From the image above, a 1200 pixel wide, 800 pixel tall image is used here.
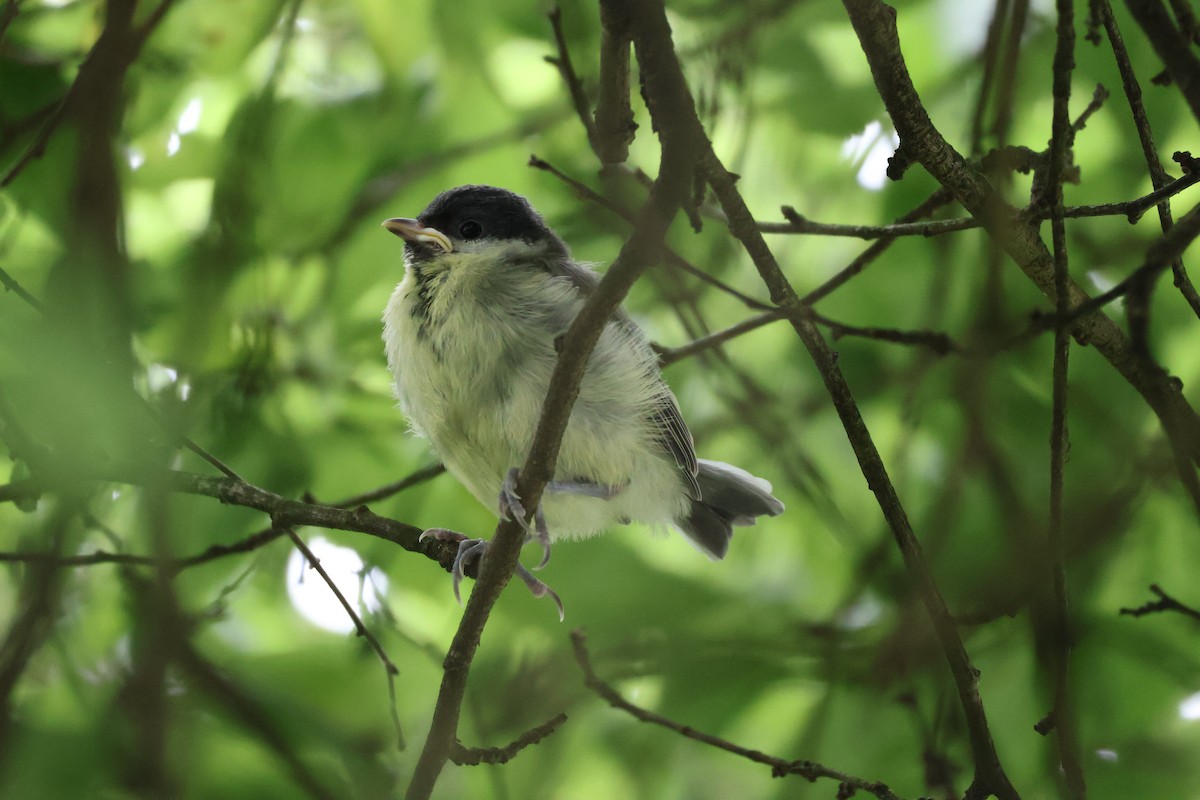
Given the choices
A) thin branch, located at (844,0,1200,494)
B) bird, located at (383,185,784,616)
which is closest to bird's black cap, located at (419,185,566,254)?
bird, located at (383,185,784,616)

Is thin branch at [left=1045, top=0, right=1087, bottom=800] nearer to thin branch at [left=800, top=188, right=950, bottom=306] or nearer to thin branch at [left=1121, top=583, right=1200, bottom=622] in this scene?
thin branch at [left=1121, top=583, right=1200, bottom=622]

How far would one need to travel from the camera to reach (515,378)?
2828mm

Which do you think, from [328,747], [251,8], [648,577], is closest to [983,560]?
[648,577]

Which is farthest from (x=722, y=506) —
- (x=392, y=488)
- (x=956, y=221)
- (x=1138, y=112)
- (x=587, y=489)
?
(x=1138, y=112)

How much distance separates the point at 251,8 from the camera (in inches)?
122

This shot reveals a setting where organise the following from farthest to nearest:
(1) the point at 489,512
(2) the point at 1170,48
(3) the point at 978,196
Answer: (1) the point at 489,512, (3) the point at 978,196, (2) the point at 1170,48

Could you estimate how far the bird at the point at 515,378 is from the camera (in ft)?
9.34

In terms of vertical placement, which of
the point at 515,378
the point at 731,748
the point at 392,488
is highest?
the point at 515,378

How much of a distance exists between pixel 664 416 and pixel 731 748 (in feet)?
3.37

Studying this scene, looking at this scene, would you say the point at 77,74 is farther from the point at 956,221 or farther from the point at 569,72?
the point at 956,221

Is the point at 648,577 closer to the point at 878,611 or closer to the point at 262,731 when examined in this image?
the point at 878,611

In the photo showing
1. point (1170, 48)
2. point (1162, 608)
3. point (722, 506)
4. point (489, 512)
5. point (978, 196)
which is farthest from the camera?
point (722, 506)

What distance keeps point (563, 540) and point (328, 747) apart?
107 centimetres

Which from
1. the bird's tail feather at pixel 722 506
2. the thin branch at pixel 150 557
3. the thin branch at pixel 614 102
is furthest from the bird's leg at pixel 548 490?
the thin branch at pixel 614 102
